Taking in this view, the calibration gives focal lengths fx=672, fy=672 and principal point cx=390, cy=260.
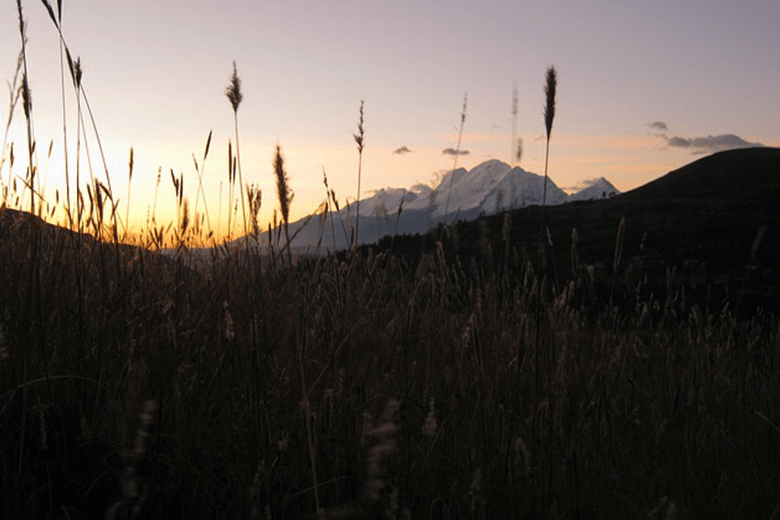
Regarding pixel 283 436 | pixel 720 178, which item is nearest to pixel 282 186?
pixel 283 436

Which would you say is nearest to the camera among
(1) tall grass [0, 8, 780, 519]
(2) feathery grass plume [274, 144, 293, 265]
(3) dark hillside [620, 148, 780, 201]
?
(2) feathery grass plume [274, 144, 293, 265]

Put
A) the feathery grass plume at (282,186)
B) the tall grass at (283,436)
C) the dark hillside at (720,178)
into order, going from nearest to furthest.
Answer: the feathery grass plume at (282,186) → the tall grass at (283,436) → the dark hillside at (720,178)

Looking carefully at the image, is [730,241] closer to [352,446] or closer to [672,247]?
[672,247]

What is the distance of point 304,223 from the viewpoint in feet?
8.86

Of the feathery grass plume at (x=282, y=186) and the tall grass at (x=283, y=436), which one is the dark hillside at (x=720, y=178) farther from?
the feathery grass plume at (x=282, y=186)

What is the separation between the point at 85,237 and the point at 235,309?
1.36 meters

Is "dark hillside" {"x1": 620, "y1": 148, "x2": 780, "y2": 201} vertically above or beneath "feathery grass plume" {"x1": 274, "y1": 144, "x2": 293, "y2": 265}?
above

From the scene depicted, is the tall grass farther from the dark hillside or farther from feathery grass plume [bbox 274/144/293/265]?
the dark hillside

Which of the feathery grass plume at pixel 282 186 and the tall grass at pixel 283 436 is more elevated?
the feathery grass plume at pixel 282 186

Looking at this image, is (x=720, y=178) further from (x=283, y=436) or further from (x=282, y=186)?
(x=282, y=186)

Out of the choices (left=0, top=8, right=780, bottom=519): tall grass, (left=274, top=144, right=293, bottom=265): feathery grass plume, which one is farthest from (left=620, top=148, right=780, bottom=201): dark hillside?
(left=274, top=144, right=293, bottom=265): feathery grass plume

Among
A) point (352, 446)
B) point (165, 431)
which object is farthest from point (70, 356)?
point (352, 446)

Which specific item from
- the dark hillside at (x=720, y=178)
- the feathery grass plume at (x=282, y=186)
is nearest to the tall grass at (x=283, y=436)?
the feathery grass plume at (x=282, y=186)

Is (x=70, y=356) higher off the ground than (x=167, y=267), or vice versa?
(x=167, y=267)
